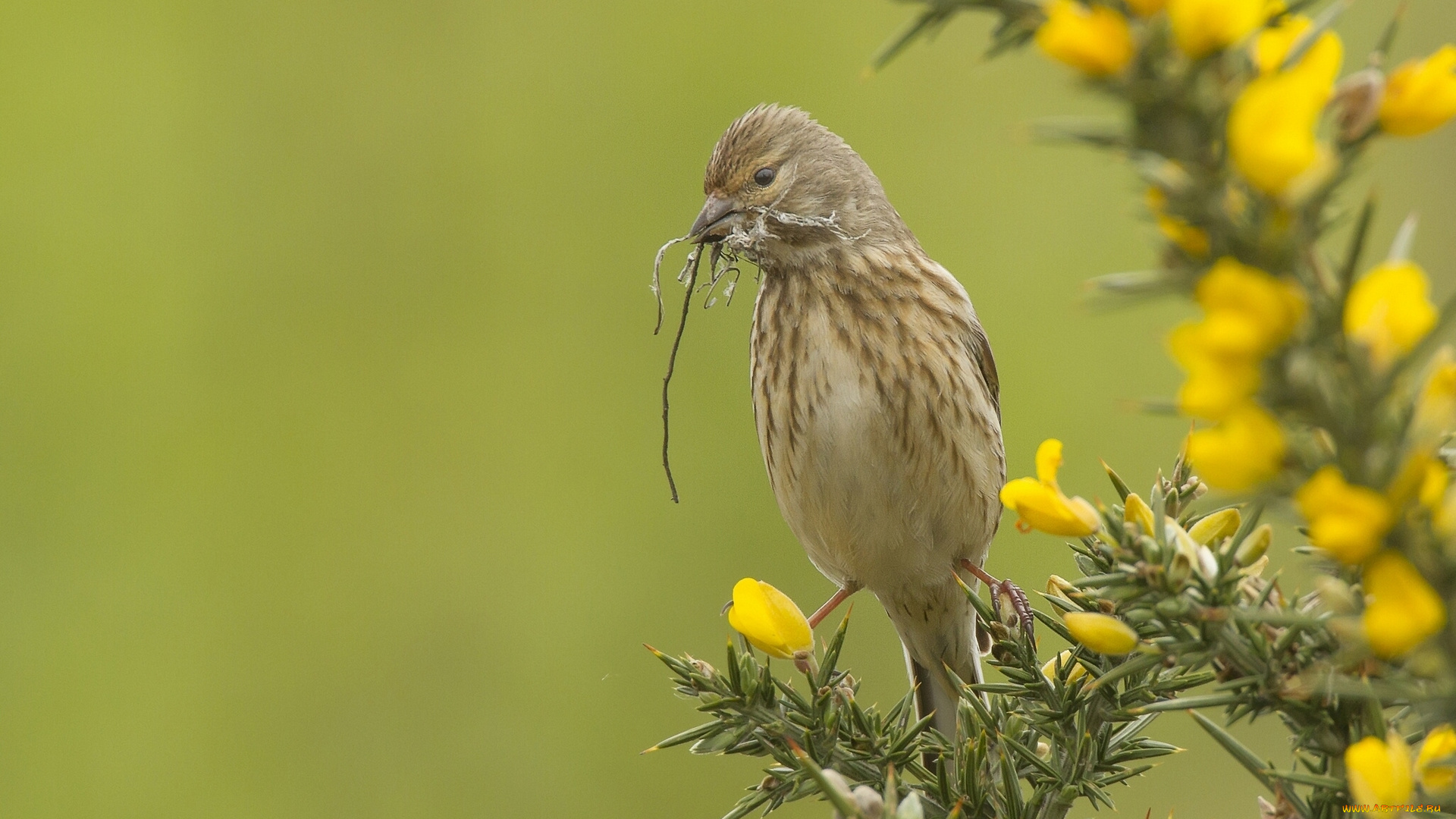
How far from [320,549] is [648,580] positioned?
1.53m

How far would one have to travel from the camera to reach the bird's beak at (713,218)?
320cm

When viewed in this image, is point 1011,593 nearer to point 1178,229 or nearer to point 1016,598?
point 1016,598

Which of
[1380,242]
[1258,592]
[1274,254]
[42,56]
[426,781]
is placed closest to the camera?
[1274,254]

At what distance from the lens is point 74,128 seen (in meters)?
6.33

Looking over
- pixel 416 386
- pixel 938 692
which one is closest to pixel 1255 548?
pixel 938 692

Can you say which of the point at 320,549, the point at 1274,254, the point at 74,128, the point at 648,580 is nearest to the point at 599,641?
the point at 648,580

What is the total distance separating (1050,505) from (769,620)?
61 centimetres

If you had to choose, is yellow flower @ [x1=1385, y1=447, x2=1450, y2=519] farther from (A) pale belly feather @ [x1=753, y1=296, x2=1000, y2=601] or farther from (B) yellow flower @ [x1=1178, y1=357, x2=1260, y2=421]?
(A) pale belly feather @ [x1=753, y1=296, x2=1000, y2=601]

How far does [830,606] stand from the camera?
10.3 ft

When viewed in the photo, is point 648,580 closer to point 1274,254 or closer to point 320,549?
point 320,549

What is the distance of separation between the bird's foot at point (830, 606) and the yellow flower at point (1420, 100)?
Result: 208cm

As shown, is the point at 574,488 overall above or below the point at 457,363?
below

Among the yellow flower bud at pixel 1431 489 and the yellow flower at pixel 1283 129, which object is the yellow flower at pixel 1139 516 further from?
the yellow flower at pixel 1283 129

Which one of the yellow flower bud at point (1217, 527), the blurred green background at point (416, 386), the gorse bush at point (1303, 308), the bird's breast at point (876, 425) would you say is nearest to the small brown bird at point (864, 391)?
the bird's breast at point (876, 425)
